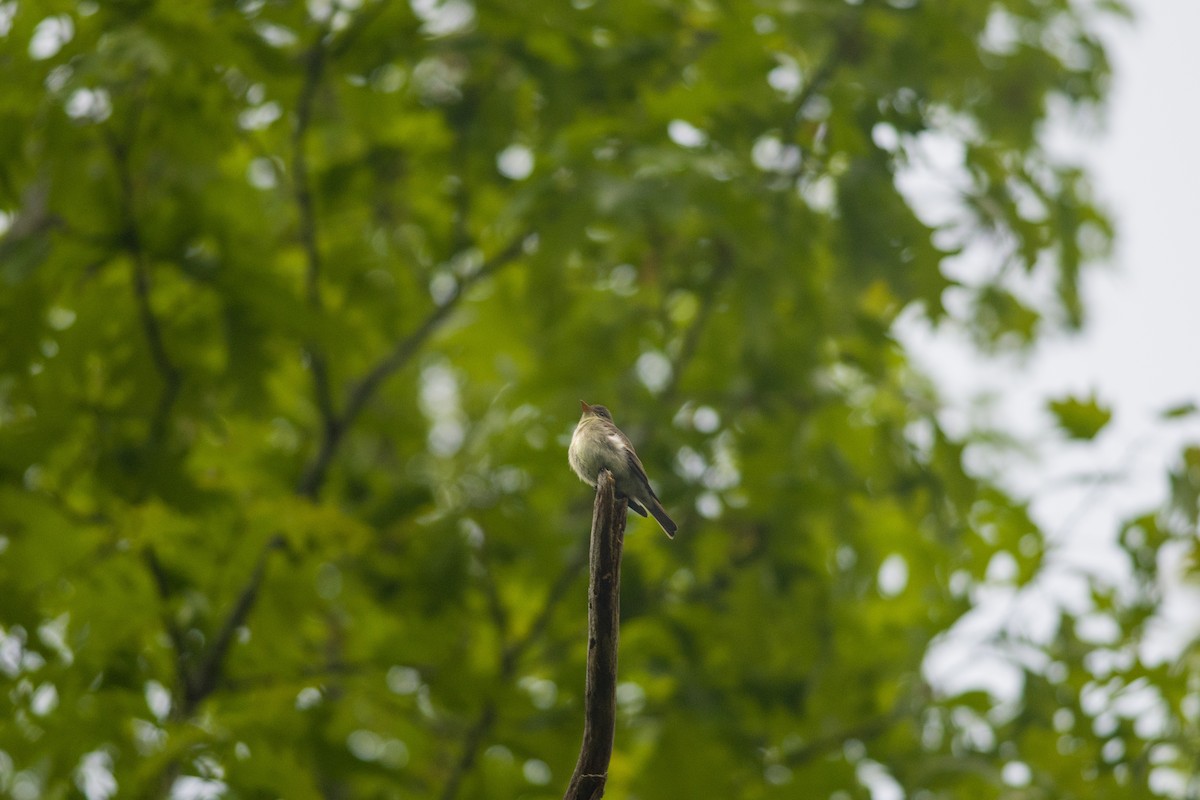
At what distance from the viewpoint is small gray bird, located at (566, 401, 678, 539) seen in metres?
4.15

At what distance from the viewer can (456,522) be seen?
554cm

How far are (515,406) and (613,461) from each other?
6.66 feet

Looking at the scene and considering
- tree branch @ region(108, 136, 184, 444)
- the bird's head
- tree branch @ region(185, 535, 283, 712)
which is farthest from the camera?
tree branch @ region(185, 535, 283, 712)

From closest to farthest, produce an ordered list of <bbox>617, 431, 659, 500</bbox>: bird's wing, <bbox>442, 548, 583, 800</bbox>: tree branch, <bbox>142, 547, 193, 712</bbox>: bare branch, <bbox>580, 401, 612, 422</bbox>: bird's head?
1. <bbox>617, 431, 659, 500</bbox>: bird's wing
2. <bbox>580, 401, 612, 422</bbox>: bird's head
3. <bbox>142, 547, 193, 712</bbox>: bare branch
4. <bbox>442, 548, 583, 800</bbox>: tree branch

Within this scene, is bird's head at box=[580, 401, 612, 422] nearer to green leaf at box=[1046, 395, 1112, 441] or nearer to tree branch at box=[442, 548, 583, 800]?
tree branch at box=[442, 548, 583, 800]

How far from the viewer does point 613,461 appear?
4.17m

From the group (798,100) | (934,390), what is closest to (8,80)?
(798,100)

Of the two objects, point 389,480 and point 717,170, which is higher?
point 717,170

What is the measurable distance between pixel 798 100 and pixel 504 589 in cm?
324

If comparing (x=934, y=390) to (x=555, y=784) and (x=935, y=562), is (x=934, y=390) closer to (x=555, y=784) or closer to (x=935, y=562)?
(x=935, y=562)

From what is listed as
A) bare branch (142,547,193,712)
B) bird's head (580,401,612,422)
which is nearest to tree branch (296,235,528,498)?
bare branch (142,547,193,712)

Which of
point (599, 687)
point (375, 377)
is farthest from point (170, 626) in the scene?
point (599, 687)

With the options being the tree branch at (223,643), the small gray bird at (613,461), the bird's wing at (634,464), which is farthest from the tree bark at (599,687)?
the tree branch at (223,643)

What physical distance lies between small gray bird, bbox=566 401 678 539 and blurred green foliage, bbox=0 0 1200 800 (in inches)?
33.8
